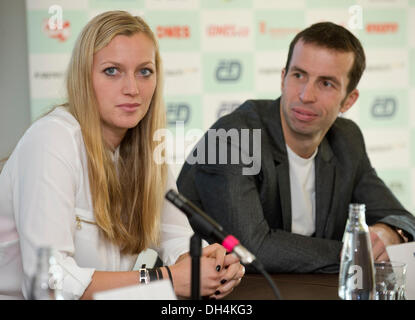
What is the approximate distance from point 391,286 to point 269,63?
2832mm

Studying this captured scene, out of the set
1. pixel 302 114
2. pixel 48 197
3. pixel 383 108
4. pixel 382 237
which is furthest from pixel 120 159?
pixel 383 108

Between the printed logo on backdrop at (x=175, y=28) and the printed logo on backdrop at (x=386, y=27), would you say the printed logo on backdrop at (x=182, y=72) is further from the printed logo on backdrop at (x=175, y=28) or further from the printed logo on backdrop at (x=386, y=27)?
the printed logo on backdrop at (x=386, y=27)

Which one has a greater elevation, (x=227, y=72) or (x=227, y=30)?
(x=227, y=30)

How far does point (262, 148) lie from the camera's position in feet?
7.23

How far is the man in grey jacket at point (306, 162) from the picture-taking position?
6.91ft

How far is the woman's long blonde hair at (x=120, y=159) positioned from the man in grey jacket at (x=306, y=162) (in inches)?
13.5

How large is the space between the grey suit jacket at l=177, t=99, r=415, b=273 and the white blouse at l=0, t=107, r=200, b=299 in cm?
47

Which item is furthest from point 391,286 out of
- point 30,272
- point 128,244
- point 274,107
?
point 274,107

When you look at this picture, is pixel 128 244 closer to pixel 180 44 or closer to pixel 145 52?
pixel 145 52

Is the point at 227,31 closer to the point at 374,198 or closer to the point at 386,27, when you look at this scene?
the point at 386,27

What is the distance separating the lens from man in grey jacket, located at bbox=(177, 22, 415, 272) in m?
2.11

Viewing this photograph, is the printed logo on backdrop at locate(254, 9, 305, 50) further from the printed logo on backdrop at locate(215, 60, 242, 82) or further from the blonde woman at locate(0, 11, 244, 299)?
the blonde woman at locate(0, 11, 244, 299)

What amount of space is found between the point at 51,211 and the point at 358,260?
0.81 m

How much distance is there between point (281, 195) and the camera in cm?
220
